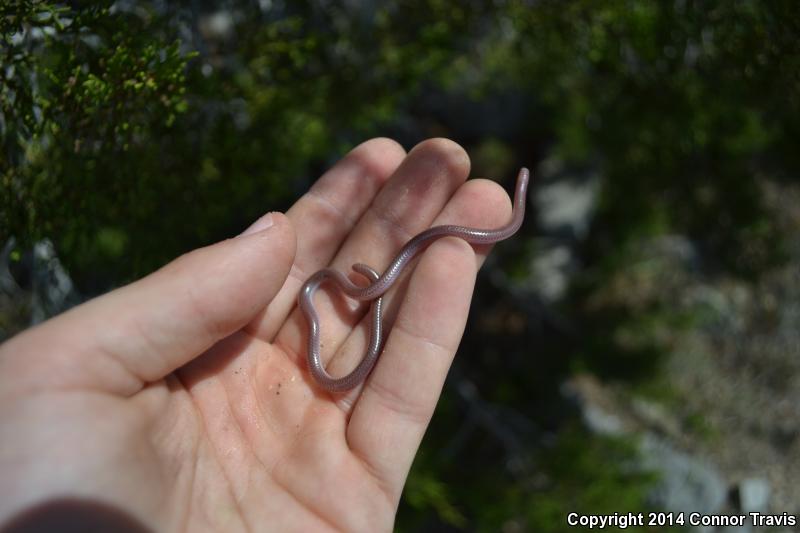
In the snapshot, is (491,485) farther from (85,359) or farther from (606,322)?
(85,359)

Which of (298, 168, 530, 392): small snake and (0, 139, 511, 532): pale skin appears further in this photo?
(298, 168, 530, 392): small snake

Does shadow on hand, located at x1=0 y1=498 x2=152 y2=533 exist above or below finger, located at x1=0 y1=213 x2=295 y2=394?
below

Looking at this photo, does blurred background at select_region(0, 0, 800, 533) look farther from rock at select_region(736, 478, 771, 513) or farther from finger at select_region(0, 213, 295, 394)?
finger at select_region(0, 213, 295, 394)

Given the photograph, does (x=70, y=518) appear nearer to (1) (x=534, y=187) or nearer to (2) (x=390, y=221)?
(2) (x=390, y=221)

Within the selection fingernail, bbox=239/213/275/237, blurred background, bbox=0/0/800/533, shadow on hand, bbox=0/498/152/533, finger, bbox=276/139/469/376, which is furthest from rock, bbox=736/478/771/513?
shadow on hand, bbox=0/498/152/533

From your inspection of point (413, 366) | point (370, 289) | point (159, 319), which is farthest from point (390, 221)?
point (159, 319)

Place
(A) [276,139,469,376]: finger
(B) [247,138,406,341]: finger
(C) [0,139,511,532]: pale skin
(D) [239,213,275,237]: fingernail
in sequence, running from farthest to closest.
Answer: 1. (B) [247,138,406,341]: finger
2. (A) [276,139,469,376]: finger
3. (D) [239,213,275,237]: fingernail
4. (C) [0,139,511,532]: pale skin

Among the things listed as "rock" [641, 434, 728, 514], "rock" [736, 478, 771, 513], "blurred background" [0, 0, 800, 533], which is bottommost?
"rock" [736, 478, 771, 513]
